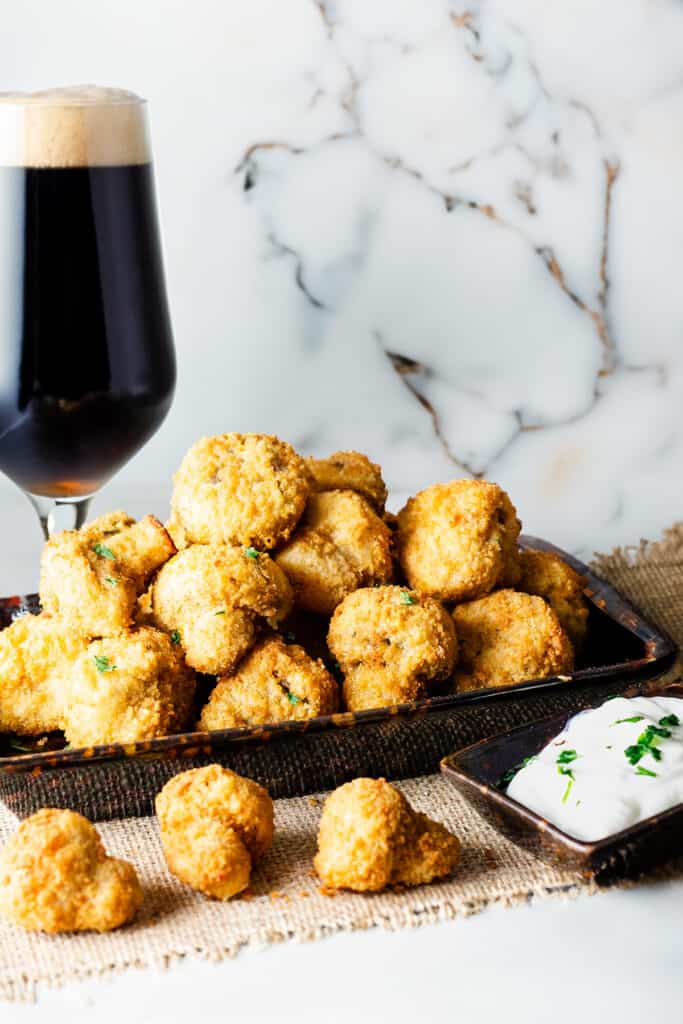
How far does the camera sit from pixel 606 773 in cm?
165

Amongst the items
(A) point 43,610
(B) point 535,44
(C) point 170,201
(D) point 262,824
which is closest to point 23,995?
(D) point 262,824

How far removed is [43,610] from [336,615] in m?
0.43

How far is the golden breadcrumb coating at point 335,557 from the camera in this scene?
6.46 feet

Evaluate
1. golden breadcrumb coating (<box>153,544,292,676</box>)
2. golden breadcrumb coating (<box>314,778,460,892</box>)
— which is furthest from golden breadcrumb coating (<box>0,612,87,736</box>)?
golden breadcrumb coating (<box>314,778,460,892</box>)

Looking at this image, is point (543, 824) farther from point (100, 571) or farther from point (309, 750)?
point (100, 571)

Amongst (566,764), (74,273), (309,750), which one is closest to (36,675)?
(309,750)

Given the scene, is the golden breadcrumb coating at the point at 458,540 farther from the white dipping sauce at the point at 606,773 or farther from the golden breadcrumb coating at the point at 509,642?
the white dipping sauce at the point at 606,773

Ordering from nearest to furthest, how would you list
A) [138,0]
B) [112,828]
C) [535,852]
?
[535,852] → [112,828] → [138,0]

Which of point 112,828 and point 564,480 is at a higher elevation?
point 112,828

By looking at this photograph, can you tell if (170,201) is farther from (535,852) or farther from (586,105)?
(535,852)

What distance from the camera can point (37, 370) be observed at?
6.38ft

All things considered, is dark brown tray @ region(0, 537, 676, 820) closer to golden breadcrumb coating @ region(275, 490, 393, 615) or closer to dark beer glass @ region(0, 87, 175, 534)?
golden breadcrumb coating @ region(275, 490, 393, 615)

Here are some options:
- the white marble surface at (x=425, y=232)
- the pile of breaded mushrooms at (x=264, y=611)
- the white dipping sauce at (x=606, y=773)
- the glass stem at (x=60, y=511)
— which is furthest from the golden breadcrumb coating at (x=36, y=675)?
the white marble surface at (x=425, y=232)

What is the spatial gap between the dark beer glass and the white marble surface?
121 centimetres
